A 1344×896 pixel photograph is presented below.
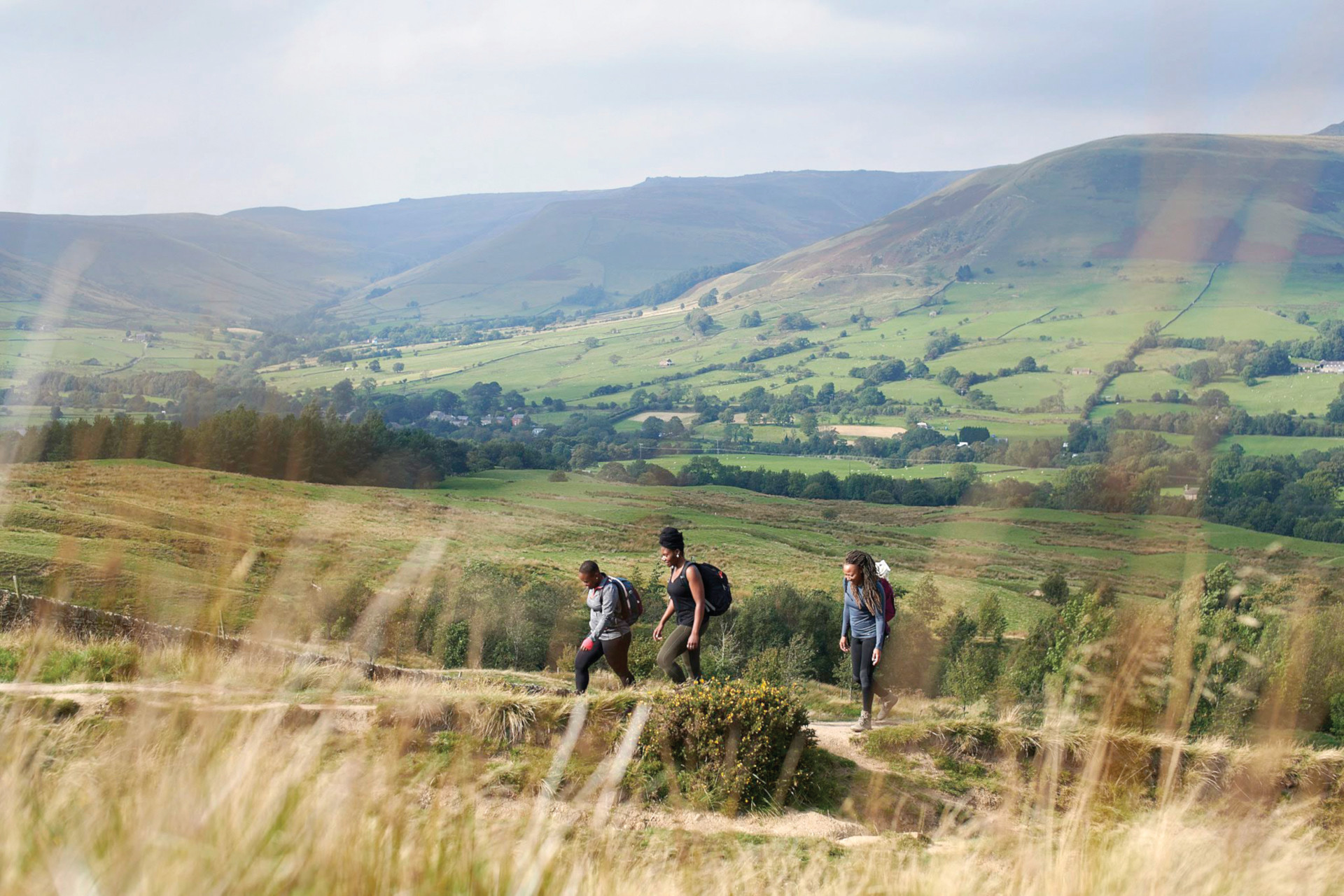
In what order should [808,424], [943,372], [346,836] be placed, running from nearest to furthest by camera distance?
[346,836] → [808,424] → [943,372]

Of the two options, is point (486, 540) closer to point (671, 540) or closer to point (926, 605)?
point (926, 605)

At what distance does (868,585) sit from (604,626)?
9.12 ft

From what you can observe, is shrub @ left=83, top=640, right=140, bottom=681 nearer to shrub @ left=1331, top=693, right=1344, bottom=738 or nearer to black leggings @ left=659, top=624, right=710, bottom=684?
black leggings @ left=659, top=624, right=710, bottom=684

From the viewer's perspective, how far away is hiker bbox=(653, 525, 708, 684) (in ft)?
30.8

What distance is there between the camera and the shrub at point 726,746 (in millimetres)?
8312

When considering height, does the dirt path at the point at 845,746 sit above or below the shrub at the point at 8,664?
below

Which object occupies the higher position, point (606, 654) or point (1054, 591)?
point (606, 654)

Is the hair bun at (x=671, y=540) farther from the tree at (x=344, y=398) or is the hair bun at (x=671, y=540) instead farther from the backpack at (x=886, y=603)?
the tree at (x=344, y=398)

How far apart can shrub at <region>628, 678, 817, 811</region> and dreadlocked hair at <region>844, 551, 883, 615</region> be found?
5.01 ft

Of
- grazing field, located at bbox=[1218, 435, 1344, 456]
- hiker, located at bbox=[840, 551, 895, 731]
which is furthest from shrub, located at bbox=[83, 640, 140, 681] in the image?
grazing field, located at bbox=[1218, 435, 1344, 456]

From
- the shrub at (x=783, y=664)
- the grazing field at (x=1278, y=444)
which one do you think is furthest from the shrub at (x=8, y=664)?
the grazing field at (x=1278, y=444)

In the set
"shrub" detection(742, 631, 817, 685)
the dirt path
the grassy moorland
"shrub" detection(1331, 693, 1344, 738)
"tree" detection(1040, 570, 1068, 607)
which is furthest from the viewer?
"tree" detection(1040, 570, 1068, 607)

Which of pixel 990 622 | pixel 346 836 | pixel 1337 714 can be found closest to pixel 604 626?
pixel 346 836

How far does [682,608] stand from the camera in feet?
31.3
